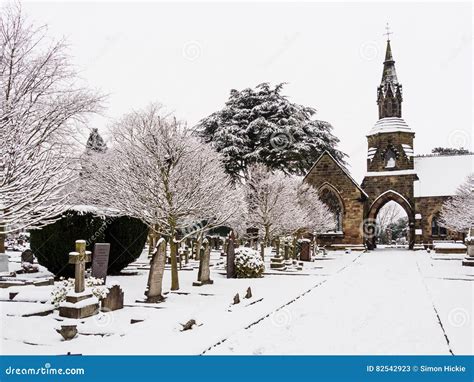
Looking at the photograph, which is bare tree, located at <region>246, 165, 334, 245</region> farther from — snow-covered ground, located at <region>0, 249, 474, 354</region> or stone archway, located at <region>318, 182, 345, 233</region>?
snow-covered ground, located at <region>0, 249, 474, 354</region>

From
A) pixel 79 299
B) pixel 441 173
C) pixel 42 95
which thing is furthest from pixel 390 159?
pixel 79 299

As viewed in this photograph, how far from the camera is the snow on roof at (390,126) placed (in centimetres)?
4375

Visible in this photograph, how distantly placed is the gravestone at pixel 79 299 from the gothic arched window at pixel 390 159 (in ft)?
126

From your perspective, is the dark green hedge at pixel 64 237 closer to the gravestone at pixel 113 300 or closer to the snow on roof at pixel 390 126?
the gravestone at pixel 113 300

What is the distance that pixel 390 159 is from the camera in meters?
43.1

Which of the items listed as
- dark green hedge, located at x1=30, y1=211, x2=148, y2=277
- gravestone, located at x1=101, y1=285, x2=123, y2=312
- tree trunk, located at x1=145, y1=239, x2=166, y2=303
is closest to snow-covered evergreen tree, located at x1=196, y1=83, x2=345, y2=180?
dark green hedge, located at x1=30, y1=211, x2=148, y2=277

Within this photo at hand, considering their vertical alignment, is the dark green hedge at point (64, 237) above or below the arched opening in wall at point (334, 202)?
below

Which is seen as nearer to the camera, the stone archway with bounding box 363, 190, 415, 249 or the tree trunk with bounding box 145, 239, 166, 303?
the tree trunk with bounding box 145, 239, 166, 303

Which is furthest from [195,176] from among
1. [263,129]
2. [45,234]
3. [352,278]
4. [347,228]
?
[347,228]

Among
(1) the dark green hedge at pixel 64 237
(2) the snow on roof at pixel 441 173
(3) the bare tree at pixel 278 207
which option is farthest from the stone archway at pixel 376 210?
(1) the dark green hedge at pixel 64 237

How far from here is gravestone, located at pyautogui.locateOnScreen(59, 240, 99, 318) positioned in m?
8.09

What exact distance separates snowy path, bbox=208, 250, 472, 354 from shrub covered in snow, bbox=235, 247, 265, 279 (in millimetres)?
3770

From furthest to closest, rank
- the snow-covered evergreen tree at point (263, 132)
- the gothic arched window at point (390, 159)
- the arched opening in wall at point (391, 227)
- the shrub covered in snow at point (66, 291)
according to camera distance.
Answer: the arched opening in wall at point (391, 227)
the gothic arched window at point (390, 159)
the snow-covered evergreen tree at point (263, 132)
the shrub covered in snow at point (66, 291)

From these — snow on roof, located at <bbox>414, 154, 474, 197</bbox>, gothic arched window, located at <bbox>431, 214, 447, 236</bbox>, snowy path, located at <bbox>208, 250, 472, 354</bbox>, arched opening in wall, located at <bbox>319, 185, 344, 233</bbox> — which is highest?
snow on roof, located at <bbox>414, 154, 474, 197</bbox>
